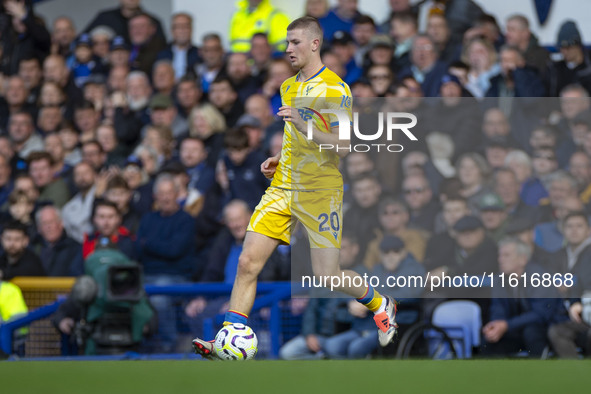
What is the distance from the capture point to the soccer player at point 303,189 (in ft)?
20.4

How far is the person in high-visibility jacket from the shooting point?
12.7 metres

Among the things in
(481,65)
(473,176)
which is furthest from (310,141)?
(481,65)

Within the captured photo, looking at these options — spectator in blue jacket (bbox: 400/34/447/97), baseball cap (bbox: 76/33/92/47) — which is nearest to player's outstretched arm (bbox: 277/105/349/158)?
spectator in blue jacket (bbox: 400/34/447/97)

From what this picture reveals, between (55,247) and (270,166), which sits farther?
(55,247)

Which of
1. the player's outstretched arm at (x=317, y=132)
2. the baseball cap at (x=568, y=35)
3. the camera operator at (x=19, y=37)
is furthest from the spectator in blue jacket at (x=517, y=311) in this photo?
the camera operator at (x=19, y=37)

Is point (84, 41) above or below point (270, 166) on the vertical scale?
above

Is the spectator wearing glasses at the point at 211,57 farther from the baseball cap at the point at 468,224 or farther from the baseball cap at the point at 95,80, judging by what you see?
the baseball cap at the point at 468,224

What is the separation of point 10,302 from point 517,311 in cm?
446

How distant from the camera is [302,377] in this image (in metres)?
5.11

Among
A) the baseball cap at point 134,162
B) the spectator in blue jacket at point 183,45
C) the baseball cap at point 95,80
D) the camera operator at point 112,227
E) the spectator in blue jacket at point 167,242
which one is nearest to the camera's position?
the camera operator at point 112,227

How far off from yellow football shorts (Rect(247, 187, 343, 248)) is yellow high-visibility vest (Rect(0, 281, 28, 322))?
12.5 ft

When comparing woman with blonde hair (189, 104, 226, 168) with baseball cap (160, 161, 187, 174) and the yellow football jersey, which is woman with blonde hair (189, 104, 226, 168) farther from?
the yellow football jersey

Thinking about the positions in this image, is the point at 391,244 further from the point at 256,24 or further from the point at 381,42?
the point at 256,24

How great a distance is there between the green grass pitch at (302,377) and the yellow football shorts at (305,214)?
2.45 ft
